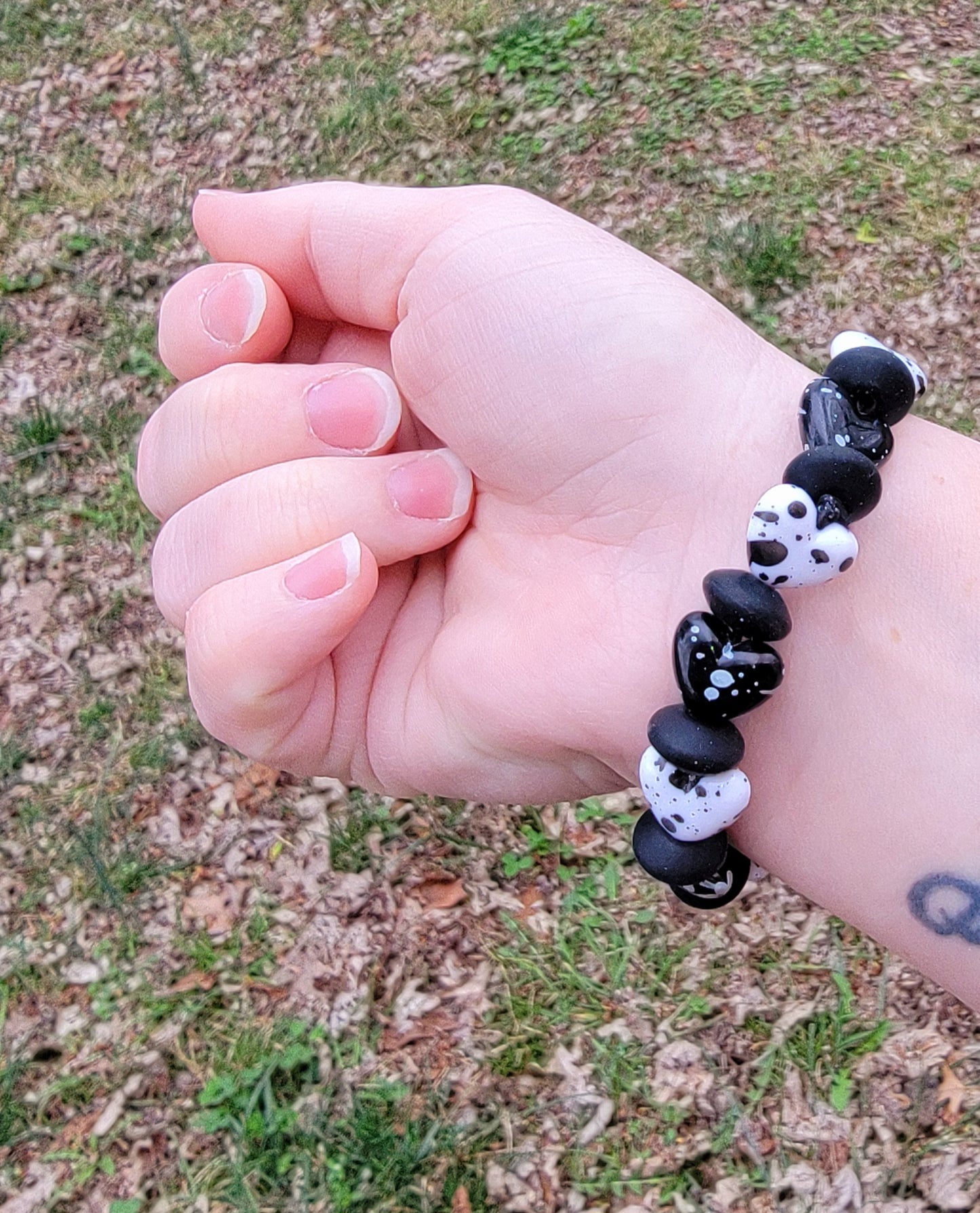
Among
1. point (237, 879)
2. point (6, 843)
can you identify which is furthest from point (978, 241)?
point (6, 843)

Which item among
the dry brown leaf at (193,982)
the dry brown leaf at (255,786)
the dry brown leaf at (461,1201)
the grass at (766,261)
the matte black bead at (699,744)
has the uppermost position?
the matte black bead at (699,744)

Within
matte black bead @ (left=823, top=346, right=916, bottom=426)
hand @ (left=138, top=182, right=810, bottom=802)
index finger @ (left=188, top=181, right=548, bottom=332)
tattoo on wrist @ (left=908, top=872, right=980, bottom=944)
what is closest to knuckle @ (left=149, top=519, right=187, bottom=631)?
hand @ (left=138, top=182, right=810, bottom=802)

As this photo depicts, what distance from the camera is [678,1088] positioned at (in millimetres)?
2424

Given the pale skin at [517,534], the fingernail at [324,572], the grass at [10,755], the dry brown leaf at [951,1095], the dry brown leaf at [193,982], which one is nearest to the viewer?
the pale skin at [517,534]

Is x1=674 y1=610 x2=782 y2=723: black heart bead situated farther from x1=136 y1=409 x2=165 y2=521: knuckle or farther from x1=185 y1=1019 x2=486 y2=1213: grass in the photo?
x1=185 y1=1019 x2=486 y2=1213: grass

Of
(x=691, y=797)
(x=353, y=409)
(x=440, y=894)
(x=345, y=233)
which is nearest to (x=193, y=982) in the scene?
(x=440, y=894)

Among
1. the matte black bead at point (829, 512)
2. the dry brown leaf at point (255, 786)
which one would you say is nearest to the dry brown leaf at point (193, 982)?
the dry brown leaf at point (255, 786)

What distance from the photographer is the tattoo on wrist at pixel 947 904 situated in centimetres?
136

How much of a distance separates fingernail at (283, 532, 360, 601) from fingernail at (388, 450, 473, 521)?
0.14 meters

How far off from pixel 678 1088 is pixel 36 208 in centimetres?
412

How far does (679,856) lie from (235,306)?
1.19 meters

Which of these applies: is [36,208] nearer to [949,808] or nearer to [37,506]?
[37,506]

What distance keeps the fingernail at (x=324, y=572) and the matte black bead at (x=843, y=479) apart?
683 mm

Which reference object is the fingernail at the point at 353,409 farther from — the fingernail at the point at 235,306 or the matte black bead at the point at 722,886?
the matte black bead at the point at 722,886
